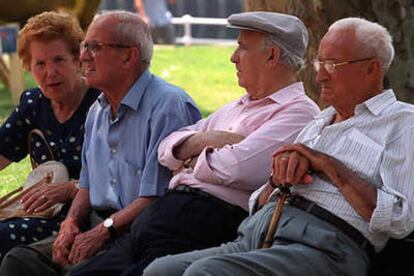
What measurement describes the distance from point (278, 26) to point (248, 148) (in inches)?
19.7

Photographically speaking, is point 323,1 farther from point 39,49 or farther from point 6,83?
point 6,83

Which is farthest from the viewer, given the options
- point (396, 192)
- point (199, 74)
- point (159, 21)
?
point (159, 21)

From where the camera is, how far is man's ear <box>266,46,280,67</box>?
4324 millimetres

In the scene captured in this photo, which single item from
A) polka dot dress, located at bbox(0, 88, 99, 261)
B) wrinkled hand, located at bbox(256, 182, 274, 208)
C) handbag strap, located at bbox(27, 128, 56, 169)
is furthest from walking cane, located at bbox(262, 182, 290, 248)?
handbag strap, located at bbox(27, 128, 56, 169)

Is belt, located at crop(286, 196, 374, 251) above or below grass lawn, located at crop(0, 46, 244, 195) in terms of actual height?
above

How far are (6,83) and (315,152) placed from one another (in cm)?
1146

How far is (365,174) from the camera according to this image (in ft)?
12.4

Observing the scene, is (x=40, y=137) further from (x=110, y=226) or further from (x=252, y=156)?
(x=252, y=156)

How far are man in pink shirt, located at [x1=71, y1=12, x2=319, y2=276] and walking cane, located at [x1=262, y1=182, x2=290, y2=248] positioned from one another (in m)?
0.31

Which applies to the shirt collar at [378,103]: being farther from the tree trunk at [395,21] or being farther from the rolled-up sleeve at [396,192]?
the tree trunk at [395,21]

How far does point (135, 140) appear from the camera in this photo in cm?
470

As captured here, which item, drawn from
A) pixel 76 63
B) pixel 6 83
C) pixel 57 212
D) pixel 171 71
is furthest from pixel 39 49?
pixel 171 71

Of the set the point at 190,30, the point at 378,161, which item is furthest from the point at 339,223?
the point at 190,30

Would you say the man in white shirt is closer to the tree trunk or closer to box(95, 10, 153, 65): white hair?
box(95, 10, 153, 65): white hair
